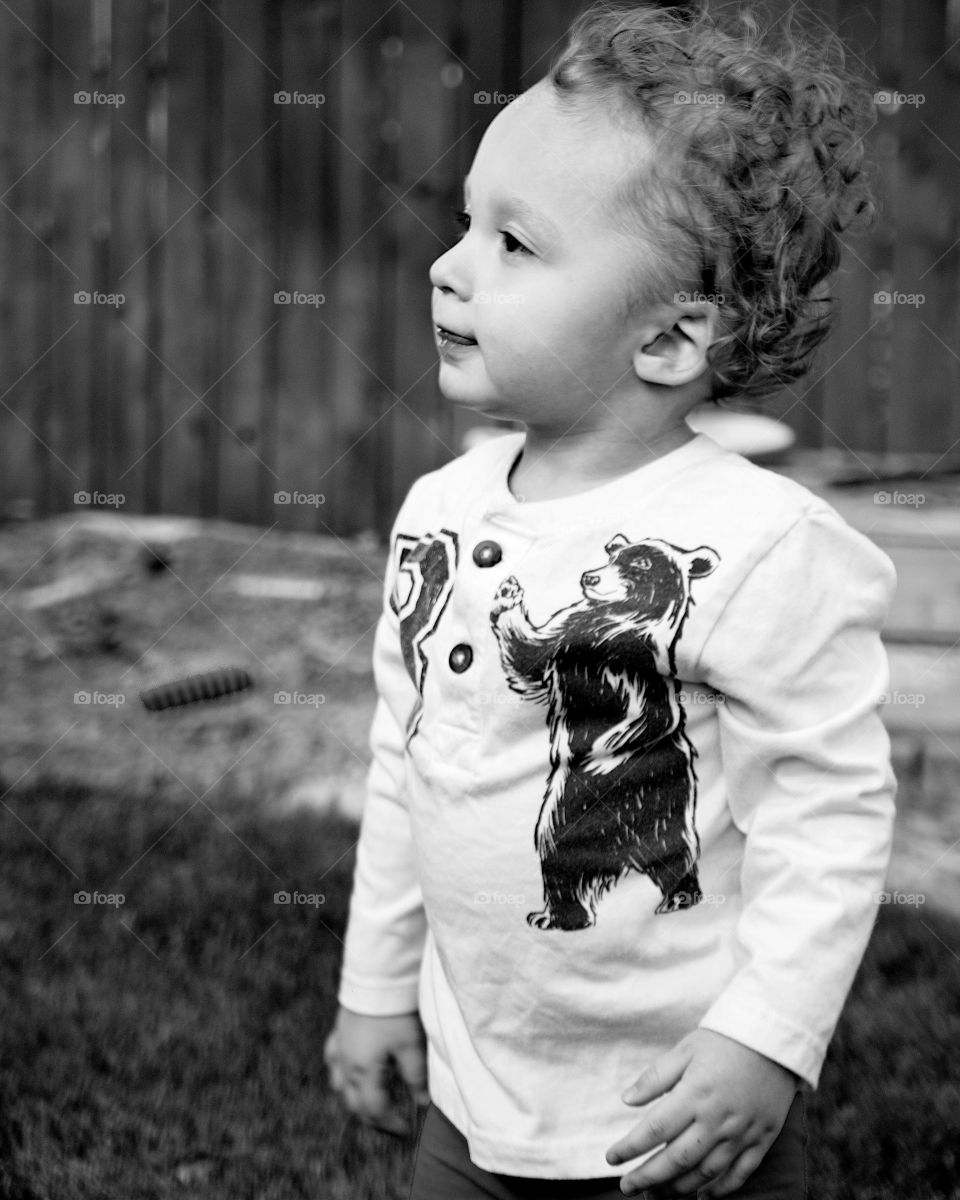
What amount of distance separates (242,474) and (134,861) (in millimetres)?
1816

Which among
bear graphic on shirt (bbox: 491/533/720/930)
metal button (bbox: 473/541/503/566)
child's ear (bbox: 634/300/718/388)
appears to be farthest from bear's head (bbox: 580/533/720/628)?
child's ear (bbox: 634/300/718/388)

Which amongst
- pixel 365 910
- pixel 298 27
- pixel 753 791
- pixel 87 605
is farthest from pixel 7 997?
pixel 298 27

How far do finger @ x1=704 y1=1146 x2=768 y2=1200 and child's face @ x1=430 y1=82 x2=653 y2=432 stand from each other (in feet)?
2.39

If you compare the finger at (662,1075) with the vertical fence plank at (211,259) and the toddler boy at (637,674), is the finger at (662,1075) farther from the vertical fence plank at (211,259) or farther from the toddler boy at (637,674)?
the vertical fence plank at (211,259)

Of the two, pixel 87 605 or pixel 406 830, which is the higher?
pixel 406 830

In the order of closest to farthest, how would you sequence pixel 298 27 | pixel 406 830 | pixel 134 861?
pixel 406 830, pixel 134 861, pixel 298 27

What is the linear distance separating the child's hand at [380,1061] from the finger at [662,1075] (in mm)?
408

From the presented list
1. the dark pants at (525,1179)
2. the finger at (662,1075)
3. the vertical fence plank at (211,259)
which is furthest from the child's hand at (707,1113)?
the vertical fence plank at (211,259)

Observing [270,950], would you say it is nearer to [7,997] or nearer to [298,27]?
[7,997]

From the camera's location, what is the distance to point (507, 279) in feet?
4.66

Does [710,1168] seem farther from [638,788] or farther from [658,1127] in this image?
[638,788]

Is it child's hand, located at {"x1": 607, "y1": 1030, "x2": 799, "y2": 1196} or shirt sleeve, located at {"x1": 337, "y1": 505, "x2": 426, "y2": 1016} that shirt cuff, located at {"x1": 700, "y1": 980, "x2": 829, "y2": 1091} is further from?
shirt sleeve, located at {"x1": 337, "y1": 505, "x2": 426, "y2": 1016}

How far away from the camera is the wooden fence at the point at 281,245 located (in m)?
3.95

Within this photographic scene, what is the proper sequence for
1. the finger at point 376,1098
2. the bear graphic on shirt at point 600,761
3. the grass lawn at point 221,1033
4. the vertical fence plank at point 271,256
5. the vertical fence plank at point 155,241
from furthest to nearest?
the vertical fence plank at point 155,241 < the vertical fence plank at point 271,256 < the grass lawn at point 221,1033 < the finger at point 376,1098 < the bear graphic on shirt at point 600,761
